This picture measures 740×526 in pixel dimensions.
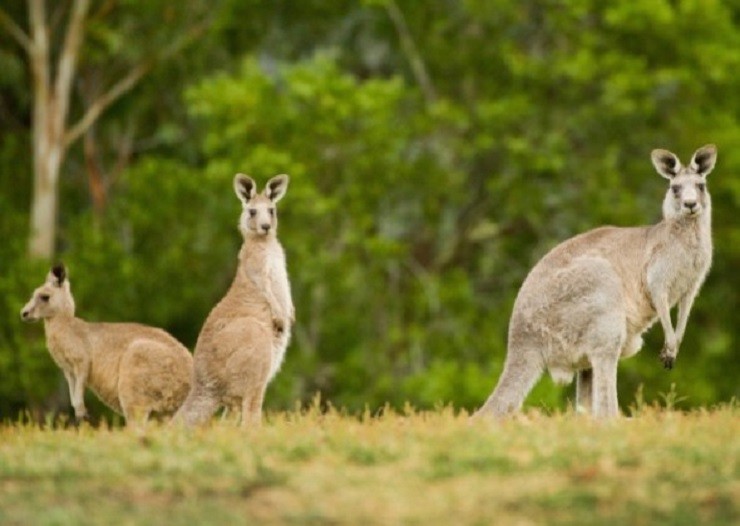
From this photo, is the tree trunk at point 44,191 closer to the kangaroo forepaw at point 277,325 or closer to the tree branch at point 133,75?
the tree branch at point 133,75

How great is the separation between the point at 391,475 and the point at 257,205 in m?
4.75

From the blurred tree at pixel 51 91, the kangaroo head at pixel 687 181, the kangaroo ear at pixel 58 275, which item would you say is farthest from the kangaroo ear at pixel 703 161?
the blurred tree at pixel 51 91

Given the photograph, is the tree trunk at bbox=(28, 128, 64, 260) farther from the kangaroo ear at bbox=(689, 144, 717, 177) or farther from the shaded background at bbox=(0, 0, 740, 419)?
the kangaroo ear at bbox=(689, 144, 717, 177)

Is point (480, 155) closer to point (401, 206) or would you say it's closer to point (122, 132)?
point (401, 206)

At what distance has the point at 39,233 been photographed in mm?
35250

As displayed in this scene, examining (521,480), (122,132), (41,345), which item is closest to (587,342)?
(521,480)

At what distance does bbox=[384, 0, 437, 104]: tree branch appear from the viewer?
37.3 meters

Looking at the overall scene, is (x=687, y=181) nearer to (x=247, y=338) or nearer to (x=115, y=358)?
(x=247, y=338)

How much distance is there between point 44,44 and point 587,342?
937 inches

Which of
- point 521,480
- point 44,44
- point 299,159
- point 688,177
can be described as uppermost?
point 44,44

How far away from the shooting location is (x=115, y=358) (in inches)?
Result: 602

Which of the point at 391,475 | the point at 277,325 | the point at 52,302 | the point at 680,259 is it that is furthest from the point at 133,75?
the point at 391,475

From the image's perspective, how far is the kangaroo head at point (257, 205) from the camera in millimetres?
15211

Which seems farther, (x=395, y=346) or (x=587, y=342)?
(x=395, y=346)
